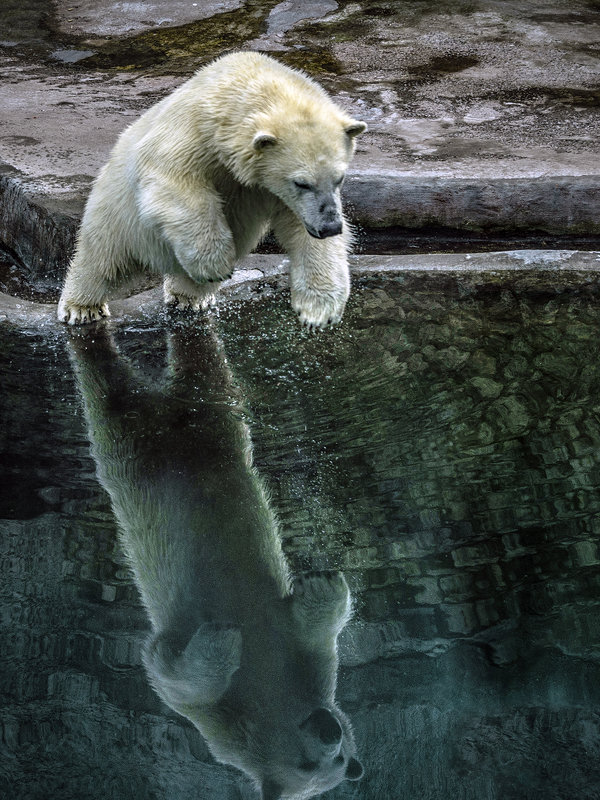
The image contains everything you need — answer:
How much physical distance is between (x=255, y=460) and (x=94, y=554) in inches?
24.5

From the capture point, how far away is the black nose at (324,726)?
1.81 metres

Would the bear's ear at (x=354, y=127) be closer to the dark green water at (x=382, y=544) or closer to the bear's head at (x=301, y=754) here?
the dark green water at (x=382, y=544)

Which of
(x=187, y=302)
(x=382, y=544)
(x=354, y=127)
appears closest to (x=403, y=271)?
(x=187, y=302)

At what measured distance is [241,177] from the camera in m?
3.00

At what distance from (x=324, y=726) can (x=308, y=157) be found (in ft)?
5.40

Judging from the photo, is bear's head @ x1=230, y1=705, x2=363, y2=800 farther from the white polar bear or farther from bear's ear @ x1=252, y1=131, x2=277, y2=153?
bear's ear @ x1=252, y1=131, x2=277, y2=153

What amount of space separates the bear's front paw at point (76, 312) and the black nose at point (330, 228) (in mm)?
1447

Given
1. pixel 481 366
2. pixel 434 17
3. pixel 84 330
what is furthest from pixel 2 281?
pixel 434 17

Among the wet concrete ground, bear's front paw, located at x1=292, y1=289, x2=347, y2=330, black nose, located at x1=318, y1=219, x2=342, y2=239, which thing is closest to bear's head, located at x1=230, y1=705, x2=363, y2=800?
black nose, located at x1=318, y1=219, x2=342, y2=239

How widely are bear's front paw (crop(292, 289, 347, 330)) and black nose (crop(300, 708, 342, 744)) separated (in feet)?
5.04

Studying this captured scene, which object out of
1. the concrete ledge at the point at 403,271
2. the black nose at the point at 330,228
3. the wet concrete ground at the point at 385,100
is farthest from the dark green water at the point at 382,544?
the wet concrete ground at the point at 385,100

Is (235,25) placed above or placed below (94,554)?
below

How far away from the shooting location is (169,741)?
1796 mm

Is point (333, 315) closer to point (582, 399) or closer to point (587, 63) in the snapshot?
point (582, 399)
